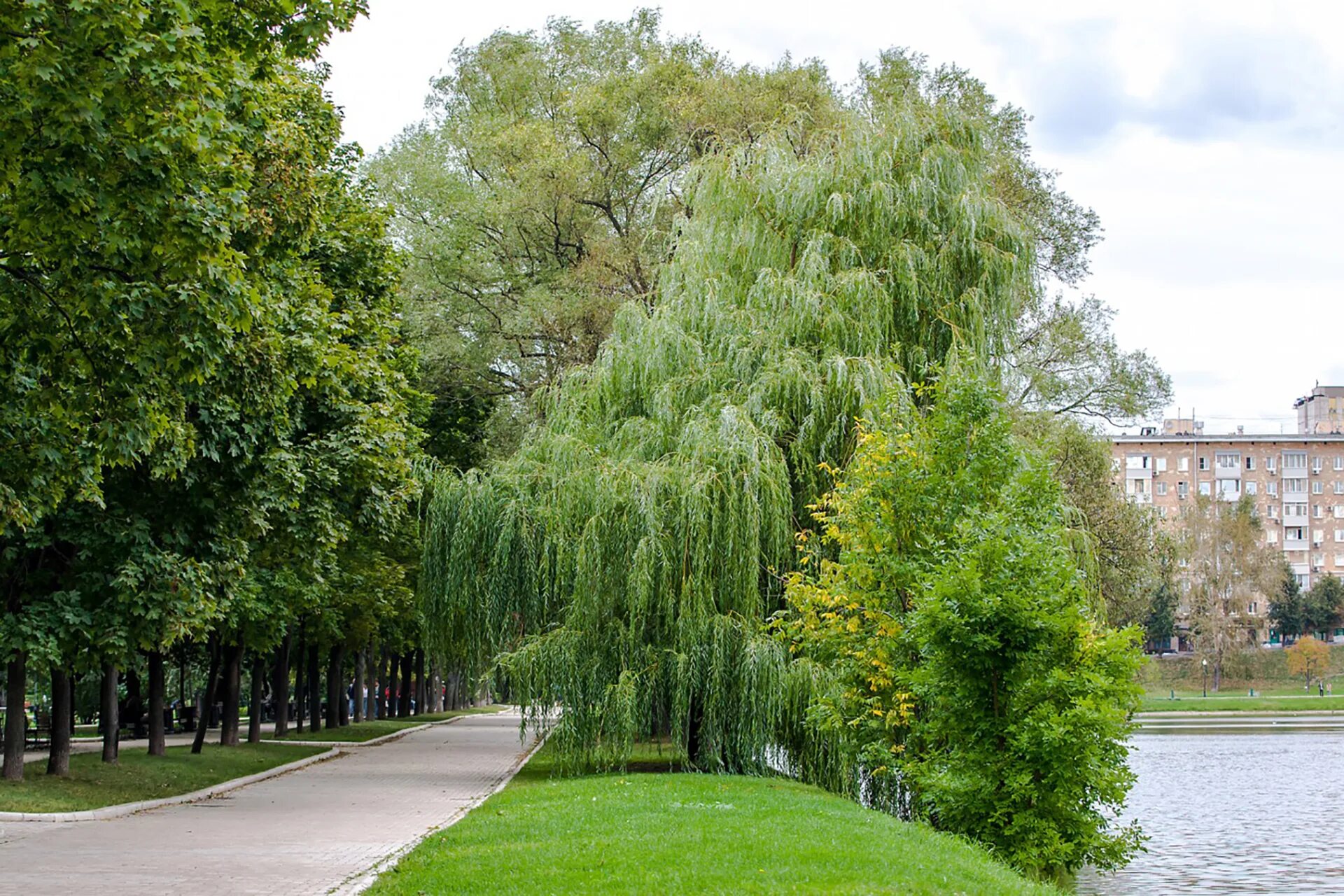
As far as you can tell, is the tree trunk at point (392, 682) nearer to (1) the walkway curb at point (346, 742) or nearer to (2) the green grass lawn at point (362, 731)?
(2) the green grass lawn at point (362, 731)

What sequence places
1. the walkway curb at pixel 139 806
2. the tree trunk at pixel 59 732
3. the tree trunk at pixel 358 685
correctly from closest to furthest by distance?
1. the walkway curb at pixel 139 806
2. the tree trunk at pixel 59 732
3. the tree trunk at pixel 358 685

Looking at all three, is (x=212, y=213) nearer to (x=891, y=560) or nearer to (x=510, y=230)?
(x=891, y=560)

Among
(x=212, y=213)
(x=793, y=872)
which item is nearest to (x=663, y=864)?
(x=793, y=872)

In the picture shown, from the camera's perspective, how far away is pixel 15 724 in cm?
2030

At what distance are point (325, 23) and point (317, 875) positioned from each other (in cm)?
710

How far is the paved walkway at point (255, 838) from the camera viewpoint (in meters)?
12.5

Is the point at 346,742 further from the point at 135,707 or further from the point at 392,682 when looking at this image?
the point at 392,682

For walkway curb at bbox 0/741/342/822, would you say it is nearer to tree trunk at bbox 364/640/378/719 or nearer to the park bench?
the park bench

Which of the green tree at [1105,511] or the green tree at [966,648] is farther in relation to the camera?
the green tree at [1105,511]

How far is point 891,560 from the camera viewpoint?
741 inches

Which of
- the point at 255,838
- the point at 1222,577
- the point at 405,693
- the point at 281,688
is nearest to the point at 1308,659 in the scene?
the point at 1222,577

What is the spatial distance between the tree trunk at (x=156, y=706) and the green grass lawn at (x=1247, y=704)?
56.1m

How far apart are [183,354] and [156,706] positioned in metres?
17.0

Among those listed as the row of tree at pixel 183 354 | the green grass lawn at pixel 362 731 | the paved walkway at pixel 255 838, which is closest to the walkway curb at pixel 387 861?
the paved walkway at pixel 255 838
